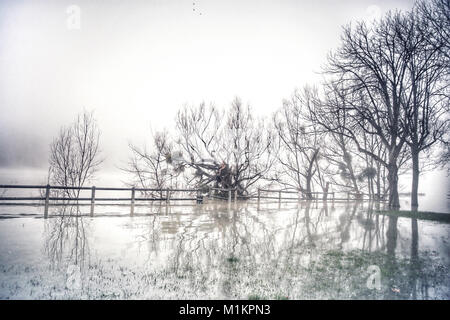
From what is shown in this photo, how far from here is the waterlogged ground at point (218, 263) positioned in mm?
4164

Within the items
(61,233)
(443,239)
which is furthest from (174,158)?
(443,239)

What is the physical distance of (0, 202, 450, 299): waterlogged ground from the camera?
13.7ft

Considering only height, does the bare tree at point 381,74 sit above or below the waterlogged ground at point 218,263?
above

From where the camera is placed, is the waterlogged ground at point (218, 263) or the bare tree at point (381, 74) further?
the bare tree at point (381, 74)

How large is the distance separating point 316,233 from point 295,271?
4774 mm

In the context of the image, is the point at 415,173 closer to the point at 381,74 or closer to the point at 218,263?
the point at 381,74

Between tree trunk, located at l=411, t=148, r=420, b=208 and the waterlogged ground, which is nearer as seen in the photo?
the waterlogged ground

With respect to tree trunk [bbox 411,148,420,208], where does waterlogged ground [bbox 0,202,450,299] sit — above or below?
below

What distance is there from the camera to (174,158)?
83.6 feet

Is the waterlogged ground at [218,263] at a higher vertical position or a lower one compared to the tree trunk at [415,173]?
lower

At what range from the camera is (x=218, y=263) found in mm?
5539

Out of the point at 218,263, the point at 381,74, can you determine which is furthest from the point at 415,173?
the point at 218,263
